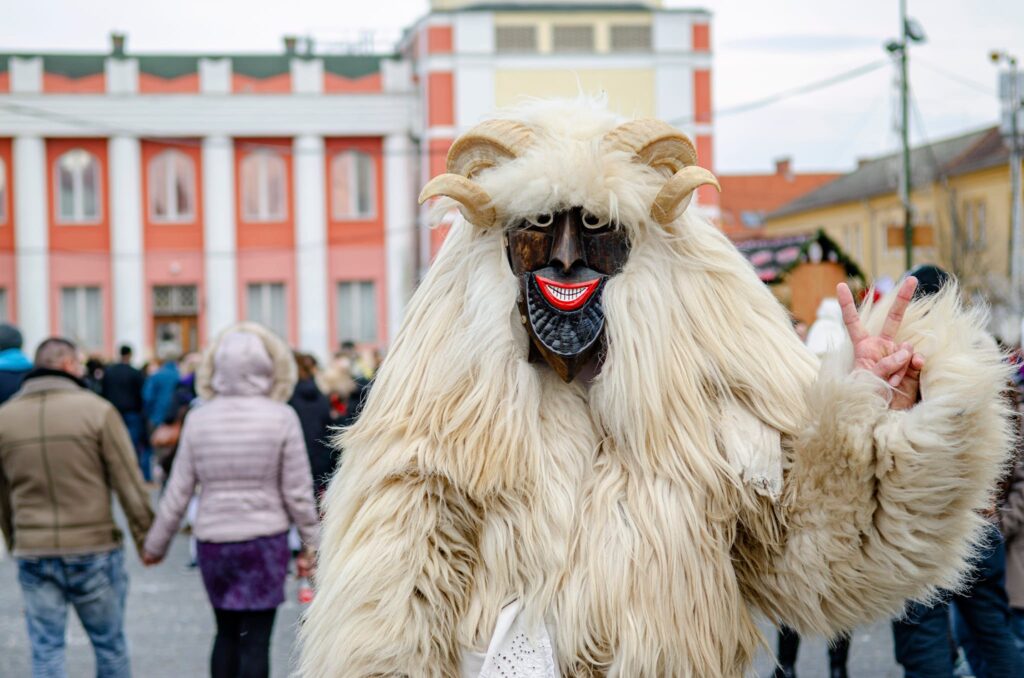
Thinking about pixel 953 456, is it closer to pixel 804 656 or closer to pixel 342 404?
pixel 804 656

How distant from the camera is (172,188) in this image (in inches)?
1350

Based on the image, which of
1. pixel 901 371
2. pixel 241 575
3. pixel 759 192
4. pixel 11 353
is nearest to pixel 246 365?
pixel 241 575

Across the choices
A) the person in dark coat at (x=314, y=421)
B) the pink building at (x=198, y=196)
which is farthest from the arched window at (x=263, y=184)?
the person in dark coat at (x=314, y=421)

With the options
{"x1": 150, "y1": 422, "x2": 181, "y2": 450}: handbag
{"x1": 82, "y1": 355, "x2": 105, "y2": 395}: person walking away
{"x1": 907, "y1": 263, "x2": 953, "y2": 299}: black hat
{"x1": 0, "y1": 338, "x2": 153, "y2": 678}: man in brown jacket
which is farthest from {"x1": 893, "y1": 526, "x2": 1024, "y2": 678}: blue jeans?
{"x1": 82, "y1": 355, "x2": 105, "y2": 395}: person walking away

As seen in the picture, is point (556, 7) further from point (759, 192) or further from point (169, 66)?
point (759, 192)

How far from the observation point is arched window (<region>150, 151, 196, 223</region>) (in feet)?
112

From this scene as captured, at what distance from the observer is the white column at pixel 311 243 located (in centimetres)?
3406

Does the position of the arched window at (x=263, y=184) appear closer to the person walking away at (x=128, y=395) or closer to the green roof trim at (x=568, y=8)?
the green roof trim at (x=568, y=8)

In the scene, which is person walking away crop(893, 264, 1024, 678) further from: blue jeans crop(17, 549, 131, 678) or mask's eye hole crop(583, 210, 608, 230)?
blue jeans crop(17, 549, 131, 678)

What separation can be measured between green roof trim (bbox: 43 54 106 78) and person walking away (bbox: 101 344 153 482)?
21.6 meters

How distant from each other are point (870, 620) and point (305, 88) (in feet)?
109

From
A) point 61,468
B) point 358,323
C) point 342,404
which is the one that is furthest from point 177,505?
point 358,323

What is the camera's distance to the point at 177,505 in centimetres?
545

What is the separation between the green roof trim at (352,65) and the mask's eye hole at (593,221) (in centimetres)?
3309
